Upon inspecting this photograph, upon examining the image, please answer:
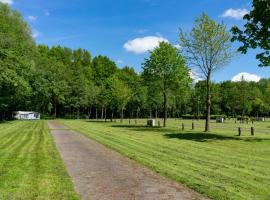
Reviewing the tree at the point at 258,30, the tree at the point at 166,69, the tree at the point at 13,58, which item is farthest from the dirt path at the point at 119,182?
the tree at the point at 13,58

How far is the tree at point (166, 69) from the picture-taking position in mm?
48219

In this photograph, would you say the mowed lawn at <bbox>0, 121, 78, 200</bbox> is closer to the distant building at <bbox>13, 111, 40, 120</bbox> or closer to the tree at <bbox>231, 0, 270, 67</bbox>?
the tree at <bbox>231, 0, 270, 67</bbox>

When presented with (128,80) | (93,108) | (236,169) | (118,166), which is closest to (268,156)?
(236,169)

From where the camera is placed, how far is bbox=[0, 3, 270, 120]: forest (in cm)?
4953

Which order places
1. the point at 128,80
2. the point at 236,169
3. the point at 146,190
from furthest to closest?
the point at 128,80, the point at 236,169, the point at 146,190

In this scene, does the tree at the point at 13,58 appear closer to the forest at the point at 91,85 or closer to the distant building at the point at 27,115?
the forest at the point at 91,85

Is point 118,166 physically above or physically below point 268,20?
below

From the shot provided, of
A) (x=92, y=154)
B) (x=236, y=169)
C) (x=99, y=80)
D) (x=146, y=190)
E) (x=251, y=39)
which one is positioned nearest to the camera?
(x=146, y=190)

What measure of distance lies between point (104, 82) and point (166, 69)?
65104 millimetres

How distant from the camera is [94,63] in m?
130

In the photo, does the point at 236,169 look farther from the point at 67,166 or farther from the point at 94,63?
the point at 94,63

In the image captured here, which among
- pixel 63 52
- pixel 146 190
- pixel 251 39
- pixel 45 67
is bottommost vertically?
pixel 146 190

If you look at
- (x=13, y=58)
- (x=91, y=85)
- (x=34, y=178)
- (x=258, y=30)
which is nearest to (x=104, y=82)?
(x=91, y=85)

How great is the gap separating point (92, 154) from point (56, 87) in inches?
3136
